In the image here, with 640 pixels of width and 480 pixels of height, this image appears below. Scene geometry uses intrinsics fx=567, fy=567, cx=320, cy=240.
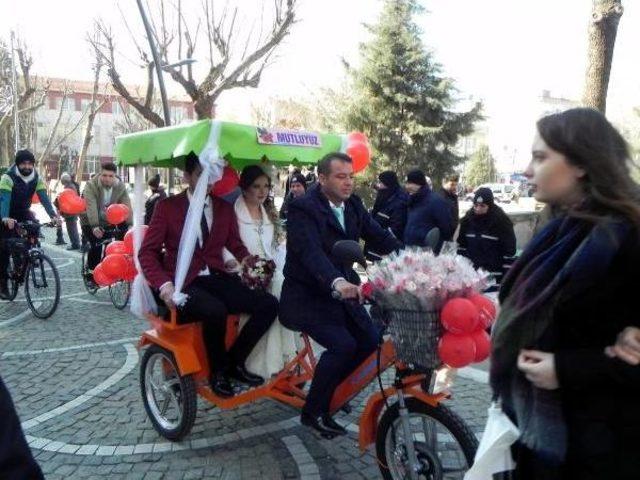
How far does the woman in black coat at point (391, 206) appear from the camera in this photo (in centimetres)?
784

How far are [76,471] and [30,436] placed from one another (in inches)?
31.0

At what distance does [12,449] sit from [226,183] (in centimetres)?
336

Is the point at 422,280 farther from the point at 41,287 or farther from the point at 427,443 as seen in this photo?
the point at 41,287

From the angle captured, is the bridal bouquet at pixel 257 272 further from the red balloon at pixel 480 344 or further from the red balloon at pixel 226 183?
the red balloon at pixel 480 344

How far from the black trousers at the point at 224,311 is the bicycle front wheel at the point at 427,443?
1265 millimetres

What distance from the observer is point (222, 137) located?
3.62 meters

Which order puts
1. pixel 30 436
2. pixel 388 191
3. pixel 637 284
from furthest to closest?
1. pixel 388 191
2. pixel 30 436
3. pixel 637 284

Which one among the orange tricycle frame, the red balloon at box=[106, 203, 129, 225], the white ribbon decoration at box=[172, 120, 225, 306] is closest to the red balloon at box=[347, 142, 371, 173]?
the white ribbon decoration at box=[172, 120, 225, 306]

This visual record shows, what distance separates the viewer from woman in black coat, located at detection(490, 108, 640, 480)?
152 centimetres

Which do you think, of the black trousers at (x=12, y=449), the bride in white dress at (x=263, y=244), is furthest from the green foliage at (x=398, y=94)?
the black trousers at (x=12, y=449)

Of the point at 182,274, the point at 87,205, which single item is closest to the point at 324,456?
the point at 182,274

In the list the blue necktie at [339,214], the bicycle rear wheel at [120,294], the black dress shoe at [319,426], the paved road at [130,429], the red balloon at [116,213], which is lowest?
the paved road at [130,429]

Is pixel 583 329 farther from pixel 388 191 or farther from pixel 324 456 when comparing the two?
pixel 388 191

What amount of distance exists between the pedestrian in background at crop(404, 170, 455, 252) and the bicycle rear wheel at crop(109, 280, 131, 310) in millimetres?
4015
